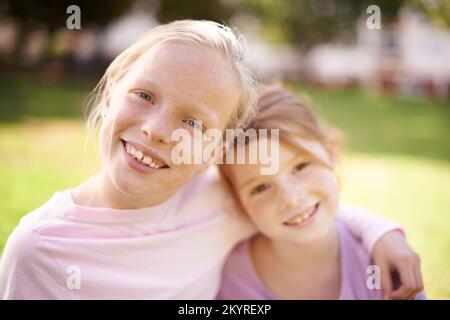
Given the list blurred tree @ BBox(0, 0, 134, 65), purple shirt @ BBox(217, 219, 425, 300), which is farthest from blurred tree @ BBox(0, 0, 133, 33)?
purple shirt @ BBox(217, 219, 425, 300)

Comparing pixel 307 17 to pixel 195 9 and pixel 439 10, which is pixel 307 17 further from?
pixel 439 10

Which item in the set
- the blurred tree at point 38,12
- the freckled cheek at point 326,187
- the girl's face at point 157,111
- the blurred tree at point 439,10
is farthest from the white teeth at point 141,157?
the blurred tree at point 38,12

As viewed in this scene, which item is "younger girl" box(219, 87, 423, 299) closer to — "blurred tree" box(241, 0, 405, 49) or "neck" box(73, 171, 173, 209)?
"neck" box(73, 171, 173, 209)

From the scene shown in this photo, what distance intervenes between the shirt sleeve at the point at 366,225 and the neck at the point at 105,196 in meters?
0.70

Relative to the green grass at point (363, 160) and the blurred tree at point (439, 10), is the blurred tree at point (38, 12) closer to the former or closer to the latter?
the green grass at point (363, 160)

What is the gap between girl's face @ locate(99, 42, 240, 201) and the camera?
4.13ft

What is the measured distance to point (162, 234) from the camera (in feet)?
4.77

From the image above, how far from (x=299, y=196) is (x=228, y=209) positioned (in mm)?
279

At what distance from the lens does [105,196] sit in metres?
1.37

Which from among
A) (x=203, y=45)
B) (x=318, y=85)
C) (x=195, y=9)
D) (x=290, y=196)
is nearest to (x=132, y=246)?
(x=290, y=196)

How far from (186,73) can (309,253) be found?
751 millimetres

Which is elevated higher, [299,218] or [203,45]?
[203,45]

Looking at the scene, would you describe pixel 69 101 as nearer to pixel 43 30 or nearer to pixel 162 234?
pixel 43 30

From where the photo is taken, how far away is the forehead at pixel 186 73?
1260 mm
